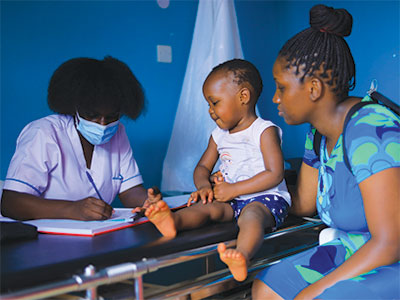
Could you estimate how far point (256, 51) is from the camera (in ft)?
12.1

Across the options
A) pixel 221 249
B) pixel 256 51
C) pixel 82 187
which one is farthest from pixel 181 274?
pixel 256 51

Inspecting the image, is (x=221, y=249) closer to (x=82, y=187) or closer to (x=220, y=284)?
(x=220, y=284)

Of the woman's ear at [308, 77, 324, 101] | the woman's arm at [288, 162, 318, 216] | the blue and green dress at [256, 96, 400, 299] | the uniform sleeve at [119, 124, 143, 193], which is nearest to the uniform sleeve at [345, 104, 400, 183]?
the blue and green dress at [256, 96, 400, 299]

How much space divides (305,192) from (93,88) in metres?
0.84

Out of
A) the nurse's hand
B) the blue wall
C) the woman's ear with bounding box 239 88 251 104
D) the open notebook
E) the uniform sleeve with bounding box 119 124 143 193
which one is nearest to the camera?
the open notebook

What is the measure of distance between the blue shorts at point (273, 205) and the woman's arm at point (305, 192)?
0.07m

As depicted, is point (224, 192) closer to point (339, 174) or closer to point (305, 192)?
point (305, 192)

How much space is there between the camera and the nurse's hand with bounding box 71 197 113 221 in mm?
1392

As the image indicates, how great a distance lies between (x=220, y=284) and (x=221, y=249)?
23 cm

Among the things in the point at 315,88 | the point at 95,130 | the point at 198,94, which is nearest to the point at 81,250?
the point at 95,130

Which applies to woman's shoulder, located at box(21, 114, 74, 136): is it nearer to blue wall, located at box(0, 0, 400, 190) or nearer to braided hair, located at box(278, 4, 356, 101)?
blue wall, located at box(0, 0, 400, 190)

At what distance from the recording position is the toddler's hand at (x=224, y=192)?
1503 mm

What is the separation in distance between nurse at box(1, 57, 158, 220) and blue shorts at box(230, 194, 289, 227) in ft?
1.51

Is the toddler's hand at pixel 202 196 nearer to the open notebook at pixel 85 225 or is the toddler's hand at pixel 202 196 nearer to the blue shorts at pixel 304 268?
the open notebook at pixel 85 225
